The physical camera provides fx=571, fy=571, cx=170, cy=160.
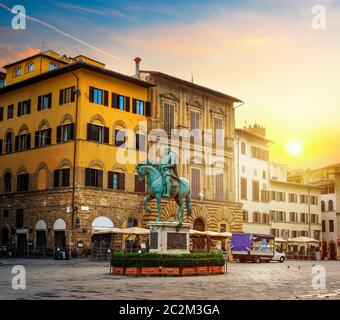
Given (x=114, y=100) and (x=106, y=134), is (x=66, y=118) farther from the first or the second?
(x=114, y=100)

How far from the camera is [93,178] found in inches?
1709

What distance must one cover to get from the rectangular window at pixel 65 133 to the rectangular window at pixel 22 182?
476 centimetres

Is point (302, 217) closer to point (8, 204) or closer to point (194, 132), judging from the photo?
point (194, 132)

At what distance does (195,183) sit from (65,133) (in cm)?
1401

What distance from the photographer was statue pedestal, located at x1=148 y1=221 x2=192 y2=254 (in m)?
26.1

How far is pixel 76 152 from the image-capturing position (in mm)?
42656

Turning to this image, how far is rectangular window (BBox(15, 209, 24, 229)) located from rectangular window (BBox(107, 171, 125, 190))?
310 inches

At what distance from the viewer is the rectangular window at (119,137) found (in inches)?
1800

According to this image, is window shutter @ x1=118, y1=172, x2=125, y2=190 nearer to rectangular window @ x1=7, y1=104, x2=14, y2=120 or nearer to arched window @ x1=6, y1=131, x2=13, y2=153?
arched window @ x1=6, y1=131, x2=13, y2=153

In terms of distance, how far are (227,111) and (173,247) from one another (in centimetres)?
3309

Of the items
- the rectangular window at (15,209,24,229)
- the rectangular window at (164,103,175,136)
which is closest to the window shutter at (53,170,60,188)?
the rectangular window at (15,209,24,229)

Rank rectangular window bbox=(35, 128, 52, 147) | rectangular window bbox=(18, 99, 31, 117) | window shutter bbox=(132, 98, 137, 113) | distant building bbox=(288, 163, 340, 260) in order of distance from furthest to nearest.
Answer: distant building bbox=(288, 163, 340, 260) → rectangular window bbox=(18, 99, 31, 117) → window shutter bbox=(132, 98, 137, 113) → rectangular window bbox=(35, 128, 52, 147)

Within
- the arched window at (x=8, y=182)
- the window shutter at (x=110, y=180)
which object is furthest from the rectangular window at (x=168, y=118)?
the arched window at (x=8, y=182)
